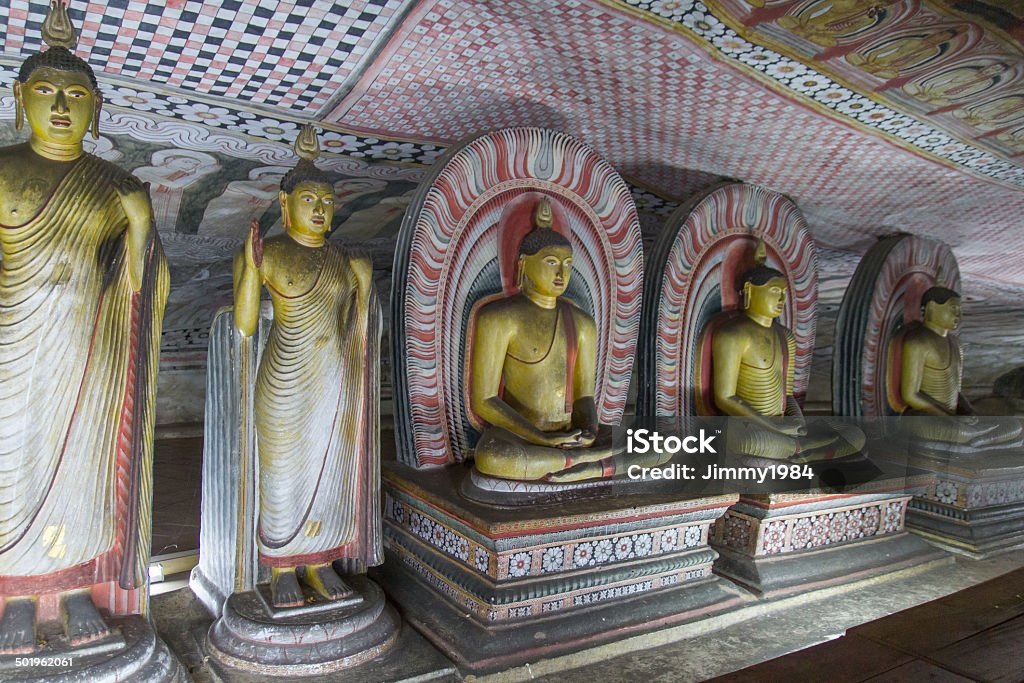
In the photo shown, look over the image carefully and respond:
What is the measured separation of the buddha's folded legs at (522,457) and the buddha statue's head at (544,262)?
0.78 metres

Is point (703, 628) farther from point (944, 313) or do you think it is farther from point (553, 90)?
point (944, 313)

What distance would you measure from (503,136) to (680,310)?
1624 mm

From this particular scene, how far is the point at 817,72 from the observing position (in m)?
3.99

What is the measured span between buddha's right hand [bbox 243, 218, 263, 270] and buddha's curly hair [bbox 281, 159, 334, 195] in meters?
0.27

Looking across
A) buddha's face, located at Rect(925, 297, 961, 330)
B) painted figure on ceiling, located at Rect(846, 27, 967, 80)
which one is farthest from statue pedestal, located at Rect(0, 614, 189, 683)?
buddha's face, located at Rect(925, 297, 961, 330)

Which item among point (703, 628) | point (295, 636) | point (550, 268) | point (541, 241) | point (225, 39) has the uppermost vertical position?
point (225, 39)

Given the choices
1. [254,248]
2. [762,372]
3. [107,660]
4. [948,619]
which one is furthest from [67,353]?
[762,372]

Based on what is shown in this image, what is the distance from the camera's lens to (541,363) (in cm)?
396

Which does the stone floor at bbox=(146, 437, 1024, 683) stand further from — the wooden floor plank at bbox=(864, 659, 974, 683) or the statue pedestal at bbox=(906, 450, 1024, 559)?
the wooden floor plank at bbox=(864, 659, 974, 683)

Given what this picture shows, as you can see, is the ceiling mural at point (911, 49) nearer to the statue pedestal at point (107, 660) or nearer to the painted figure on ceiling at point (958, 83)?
the painted figure on ceiling at point (958, 83)

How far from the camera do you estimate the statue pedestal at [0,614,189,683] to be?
246 centimetres

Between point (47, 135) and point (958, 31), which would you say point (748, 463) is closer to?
point (958, 31)

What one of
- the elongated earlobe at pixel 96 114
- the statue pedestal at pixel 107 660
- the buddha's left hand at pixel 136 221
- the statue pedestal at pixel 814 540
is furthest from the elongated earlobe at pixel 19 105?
the statue pedestal at pixel 814 540

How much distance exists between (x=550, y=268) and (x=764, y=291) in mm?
1657
